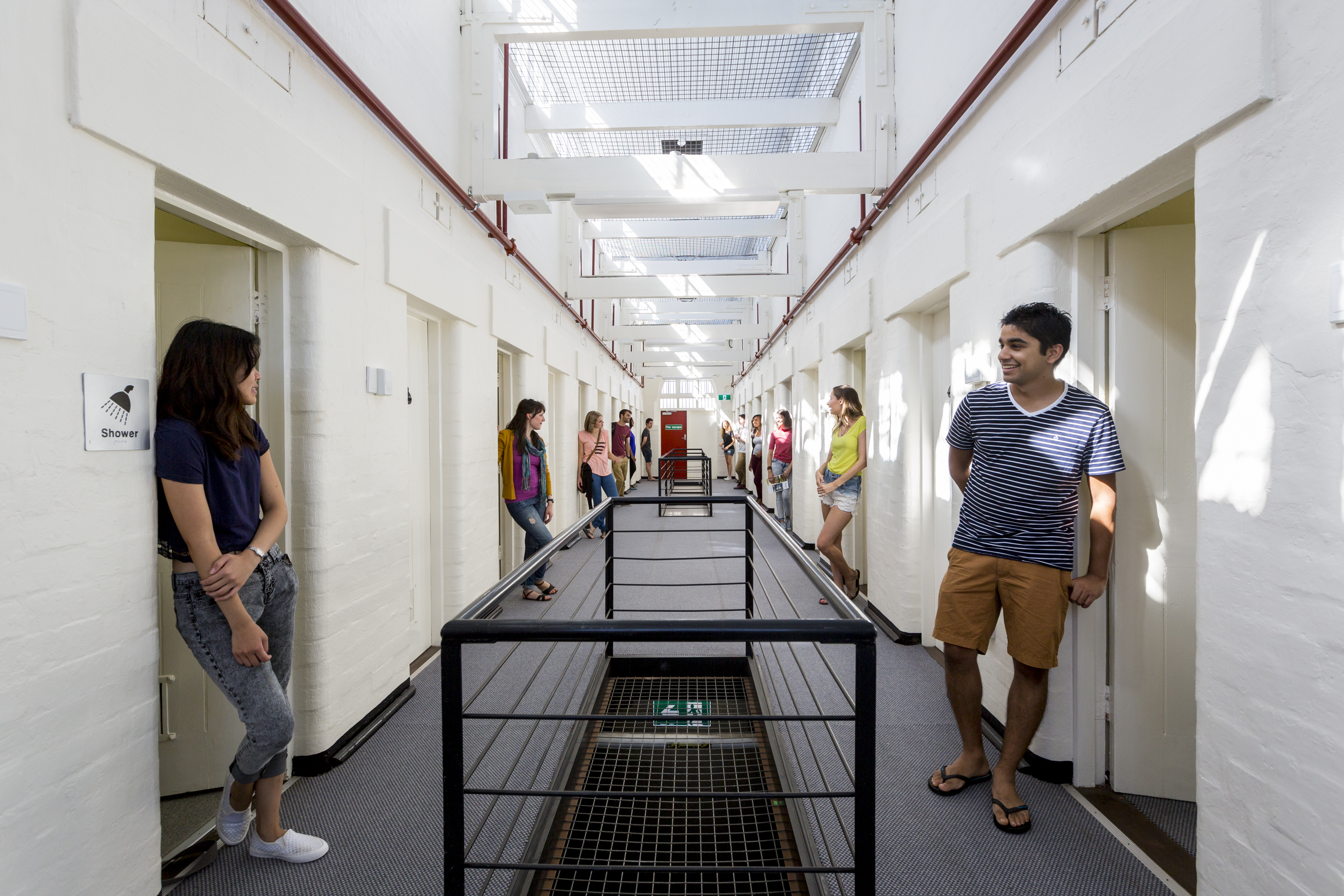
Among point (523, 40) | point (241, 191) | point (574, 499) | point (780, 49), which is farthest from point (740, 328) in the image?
point (241, 191)

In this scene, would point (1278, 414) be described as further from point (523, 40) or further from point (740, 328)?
point (740, 328)

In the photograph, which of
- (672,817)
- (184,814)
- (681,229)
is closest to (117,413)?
(184,814)

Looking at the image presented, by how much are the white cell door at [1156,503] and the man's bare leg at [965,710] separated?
49cm

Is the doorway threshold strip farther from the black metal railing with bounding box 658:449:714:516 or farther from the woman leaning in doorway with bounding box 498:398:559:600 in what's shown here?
the black metal railing with bounding box 658:449:714:516

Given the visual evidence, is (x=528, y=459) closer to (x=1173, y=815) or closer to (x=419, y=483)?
(x=419, y=483)

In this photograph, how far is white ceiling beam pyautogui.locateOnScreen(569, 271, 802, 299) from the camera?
22.7 feet

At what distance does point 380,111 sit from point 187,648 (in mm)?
2266

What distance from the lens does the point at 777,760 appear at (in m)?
2.14

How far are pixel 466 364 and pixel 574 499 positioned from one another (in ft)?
14.2

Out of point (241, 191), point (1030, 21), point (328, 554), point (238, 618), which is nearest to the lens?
point (238, 618)

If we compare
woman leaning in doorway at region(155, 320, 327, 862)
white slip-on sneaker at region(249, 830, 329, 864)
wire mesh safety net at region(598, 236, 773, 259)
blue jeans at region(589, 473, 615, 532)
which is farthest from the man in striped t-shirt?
wire mesh safety net at region(598, 236, 773, 259)

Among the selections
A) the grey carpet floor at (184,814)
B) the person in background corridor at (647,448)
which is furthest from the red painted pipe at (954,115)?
the person in background corridor at (647,448)

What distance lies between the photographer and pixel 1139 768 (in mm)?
2213

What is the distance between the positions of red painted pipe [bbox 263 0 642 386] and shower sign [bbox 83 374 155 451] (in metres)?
1.37
